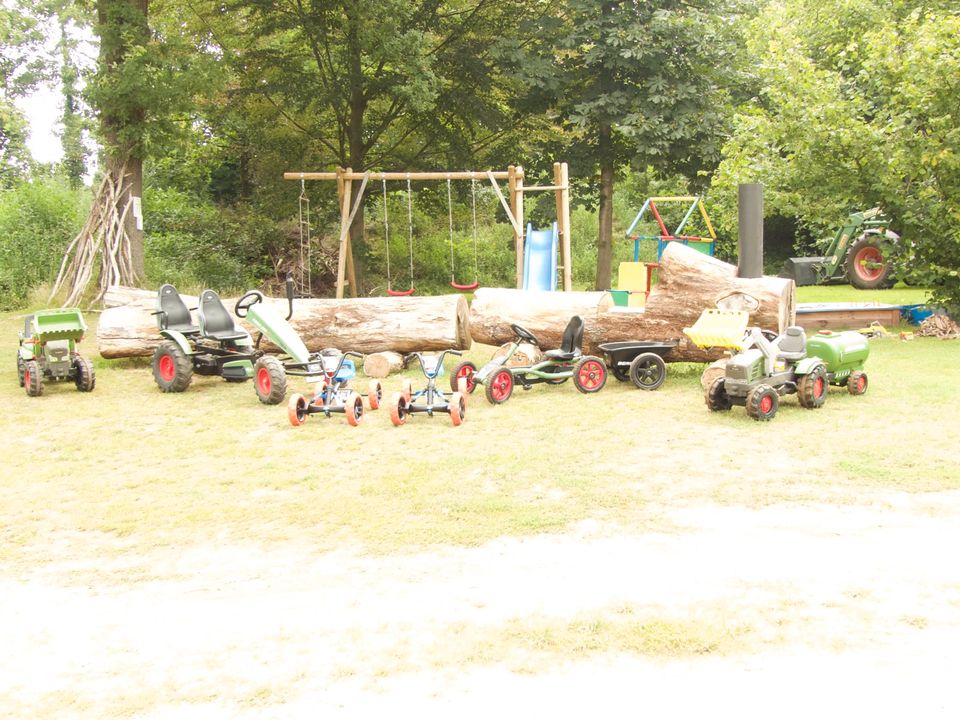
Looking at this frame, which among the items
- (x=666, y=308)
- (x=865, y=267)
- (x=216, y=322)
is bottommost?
(x=216, y=322)

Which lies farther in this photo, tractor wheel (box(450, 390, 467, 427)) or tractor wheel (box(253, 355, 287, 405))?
tractor wheel (box(253, 355, 287, 405))

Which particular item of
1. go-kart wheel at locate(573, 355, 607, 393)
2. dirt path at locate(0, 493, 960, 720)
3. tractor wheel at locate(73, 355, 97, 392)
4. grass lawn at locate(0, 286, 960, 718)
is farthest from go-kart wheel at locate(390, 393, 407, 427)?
tractor wheel at locate(73, 355, 97, 392)

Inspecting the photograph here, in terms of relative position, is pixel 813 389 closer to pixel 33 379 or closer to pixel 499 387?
pixel 499 387

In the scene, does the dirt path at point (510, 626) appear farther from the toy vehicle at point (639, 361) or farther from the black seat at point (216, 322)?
the black seat at point (216, 322)

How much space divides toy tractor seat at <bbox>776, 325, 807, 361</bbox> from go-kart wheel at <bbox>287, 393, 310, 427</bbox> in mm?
4220

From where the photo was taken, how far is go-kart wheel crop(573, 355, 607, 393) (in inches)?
386

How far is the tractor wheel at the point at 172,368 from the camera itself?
33.0 ft

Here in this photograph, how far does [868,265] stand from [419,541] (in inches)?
645

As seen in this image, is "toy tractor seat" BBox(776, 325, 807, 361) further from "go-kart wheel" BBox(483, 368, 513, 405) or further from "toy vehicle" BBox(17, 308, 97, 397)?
"toy vehicle" BBox(17, 308, 97, 397)

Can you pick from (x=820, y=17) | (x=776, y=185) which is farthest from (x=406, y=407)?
(x=820, y=17)

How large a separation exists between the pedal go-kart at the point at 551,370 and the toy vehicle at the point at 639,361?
28 cm

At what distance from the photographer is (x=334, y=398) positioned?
8609mm

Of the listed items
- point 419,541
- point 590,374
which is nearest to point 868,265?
point 590,374

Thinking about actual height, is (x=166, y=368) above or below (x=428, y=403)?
above
